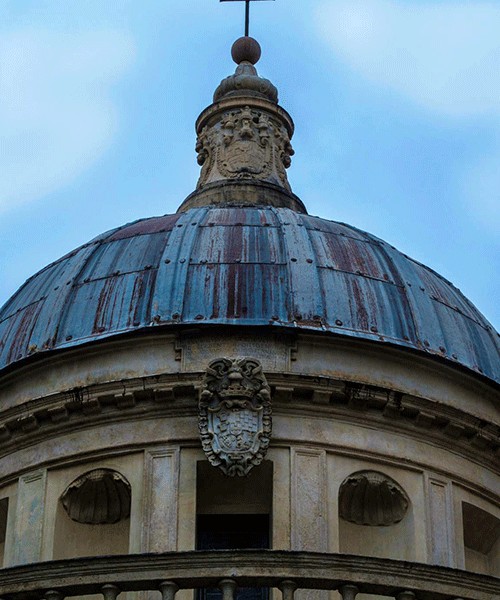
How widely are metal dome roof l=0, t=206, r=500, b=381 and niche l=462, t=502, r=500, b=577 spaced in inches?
115

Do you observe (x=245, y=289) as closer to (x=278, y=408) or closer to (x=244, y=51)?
(x=278, y=408)

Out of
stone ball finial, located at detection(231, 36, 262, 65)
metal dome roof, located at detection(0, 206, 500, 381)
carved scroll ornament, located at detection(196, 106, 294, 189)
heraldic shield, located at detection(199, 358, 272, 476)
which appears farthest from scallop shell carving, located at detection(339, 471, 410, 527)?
stone ball finial, located at detection(231, 36, 262, 65)

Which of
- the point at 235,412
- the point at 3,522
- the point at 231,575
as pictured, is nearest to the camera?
the point at 231,575

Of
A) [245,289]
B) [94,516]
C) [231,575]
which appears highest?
[245,289]

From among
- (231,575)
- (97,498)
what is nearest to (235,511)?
(97,498)

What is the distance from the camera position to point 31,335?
37375 mm

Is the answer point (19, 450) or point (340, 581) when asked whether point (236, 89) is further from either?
point (340, 581)

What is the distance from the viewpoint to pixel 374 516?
1378 inches

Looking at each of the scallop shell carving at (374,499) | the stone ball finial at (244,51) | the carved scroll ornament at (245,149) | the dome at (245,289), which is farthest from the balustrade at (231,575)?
the stone ball finial at (244,51)

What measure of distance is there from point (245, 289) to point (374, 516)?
492 cm

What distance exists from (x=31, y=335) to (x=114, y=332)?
6.87ft

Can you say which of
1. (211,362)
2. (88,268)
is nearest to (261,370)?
(211,362)

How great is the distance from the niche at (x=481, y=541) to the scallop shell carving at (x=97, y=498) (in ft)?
20.7

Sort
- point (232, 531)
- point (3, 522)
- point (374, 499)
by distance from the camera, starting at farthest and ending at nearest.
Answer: point (3, 522)
point (232, 531)
point (374, 499)
